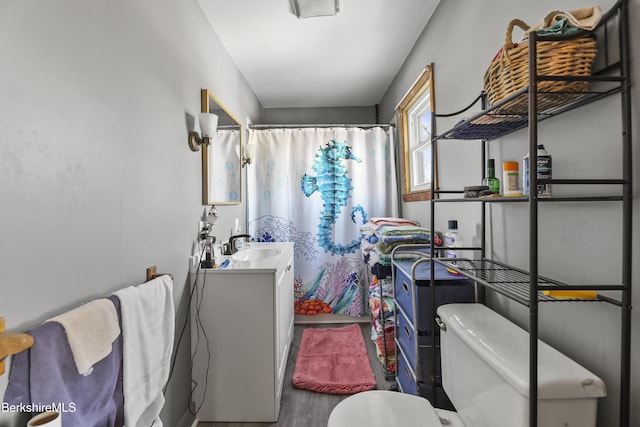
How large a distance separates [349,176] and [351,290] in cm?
117

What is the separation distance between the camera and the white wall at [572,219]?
789 mm

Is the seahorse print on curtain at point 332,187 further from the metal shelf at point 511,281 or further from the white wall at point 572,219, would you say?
the metal shelf at point 511,281

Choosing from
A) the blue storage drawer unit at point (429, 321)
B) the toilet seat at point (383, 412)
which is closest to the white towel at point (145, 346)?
the toilet seat at point (383, 412)

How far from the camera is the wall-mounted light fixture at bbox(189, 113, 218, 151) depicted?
1740 mm

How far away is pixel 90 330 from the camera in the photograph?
84 centimetres

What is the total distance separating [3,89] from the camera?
715 millimetres

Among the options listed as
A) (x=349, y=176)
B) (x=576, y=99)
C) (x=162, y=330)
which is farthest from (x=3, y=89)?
(x=349, y=176)

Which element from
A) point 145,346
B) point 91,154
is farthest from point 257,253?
point 91,154

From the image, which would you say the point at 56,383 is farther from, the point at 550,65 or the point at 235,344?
the point at 550,65

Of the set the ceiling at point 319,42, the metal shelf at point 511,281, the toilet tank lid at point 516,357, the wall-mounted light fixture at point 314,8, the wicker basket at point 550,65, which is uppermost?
the ceiling at point 319,42

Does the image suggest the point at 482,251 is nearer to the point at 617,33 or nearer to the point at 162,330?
the point at 617,33

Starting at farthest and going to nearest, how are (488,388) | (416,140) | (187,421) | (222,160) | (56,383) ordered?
1. (416,140)
2. (222,160)
3. (187,421)
4. (488,388)
5. (56,383)

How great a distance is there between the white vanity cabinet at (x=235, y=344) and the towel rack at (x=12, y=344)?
1034 millimetres

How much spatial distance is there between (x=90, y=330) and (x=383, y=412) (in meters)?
0.95
